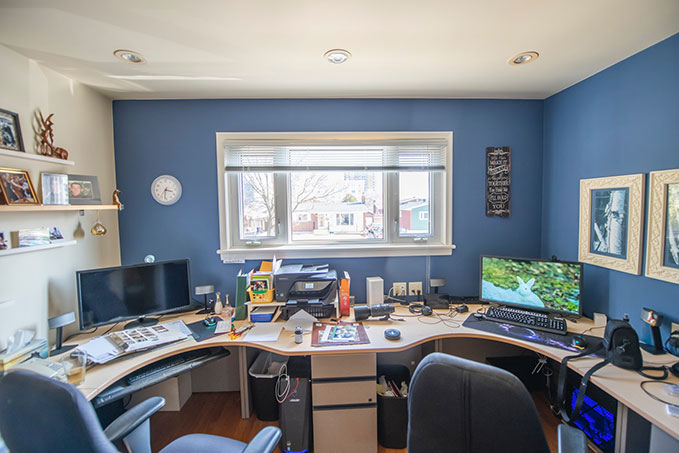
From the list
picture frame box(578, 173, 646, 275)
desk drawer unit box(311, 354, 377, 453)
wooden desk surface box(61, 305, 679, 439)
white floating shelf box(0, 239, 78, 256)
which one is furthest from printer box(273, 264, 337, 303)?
picture frame box(578, 173, 646, 275)

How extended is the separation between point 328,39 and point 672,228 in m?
2.15

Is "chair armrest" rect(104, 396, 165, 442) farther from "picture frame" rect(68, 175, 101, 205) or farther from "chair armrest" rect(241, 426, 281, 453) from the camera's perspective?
"picture frame" rect(68, 175, 101, 205)

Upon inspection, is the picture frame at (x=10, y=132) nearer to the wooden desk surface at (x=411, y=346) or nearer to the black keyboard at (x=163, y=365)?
the wooden desk surface at (x=411, y=346)

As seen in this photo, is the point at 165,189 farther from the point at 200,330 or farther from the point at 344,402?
the point at 344,402

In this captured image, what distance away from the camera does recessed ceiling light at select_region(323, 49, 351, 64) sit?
5.26 feet

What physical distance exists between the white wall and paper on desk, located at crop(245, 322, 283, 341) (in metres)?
1.26

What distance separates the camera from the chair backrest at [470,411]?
0.78m

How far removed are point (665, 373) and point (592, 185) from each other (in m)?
1.21

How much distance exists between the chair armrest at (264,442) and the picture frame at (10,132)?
2.06m

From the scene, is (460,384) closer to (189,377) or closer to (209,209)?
(209,209)

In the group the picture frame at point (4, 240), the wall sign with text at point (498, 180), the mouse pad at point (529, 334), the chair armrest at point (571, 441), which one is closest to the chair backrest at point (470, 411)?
the chair armrest at point (571, 441)

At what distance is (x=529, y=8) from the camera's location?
127cm

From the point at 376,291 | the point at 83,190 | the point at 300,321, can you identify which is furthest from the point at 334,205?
the point at 83,190

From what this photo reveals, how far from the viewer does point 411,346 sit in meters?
1.69
